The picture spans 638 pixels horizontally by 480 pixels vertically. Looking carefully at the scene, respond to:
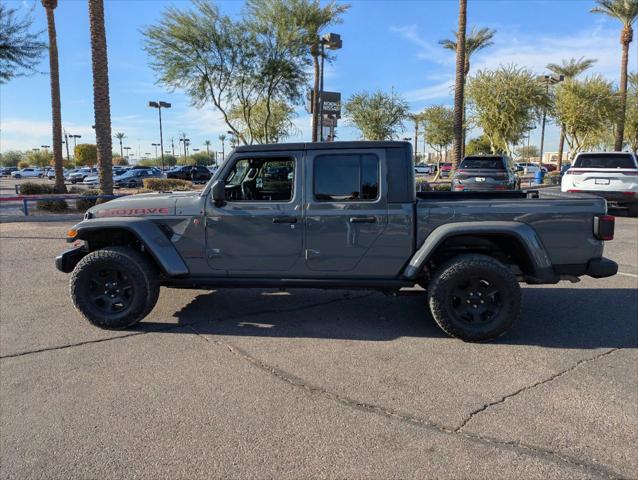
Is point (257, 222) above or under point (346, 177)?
under

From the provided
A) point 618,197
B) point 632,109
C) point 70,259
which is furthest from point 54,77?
point 632,109

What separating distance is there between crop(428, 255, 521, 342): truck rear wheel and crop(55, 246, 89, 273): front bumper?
3640mm

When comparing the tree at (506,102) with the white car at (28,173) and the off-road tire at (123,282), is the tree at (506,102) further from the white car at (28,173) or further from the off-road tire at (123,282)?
the white car at (28,173)

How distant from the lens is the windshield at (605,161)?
13.8 m

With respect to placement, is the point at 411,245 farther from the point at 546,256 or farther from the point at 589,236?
the point at 589,236

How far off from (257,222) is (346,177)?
3.14 feet

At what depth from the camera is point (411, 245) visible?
177 inches

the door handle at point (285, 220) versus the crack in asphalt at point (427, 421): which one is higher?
the door handle at point (285, 220)

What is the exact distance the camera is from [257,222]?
461cm

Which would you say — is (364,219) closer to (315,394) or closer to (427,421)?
(315,394)

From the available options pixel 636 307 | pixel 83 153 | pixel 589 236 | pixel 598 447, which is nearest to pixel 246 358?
pixel 598 447

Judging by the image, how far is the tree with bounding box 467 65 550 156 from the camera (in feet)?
91.9

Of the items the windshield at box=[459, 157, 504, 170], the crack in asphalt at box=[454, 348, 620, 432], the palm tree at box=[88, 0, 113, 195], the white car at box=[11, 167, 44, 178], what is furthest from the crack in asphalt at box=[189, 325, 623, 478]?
the white car at box=[11, 167, 44, 178]

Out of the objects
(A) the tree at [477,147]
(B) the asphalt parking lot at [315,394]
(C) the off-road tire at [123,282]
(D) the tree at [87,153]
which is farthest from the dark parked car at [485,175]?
(D) the tree at [87,153]
